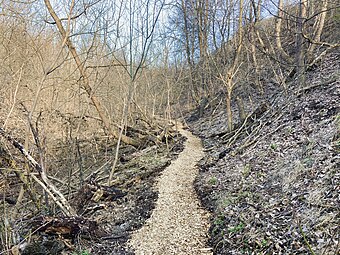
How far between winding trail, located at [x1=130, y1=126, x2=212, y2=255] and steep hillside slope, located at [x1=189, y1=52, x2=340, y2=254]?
0.89ft

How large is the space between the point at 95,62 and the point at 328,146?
24.7 feet

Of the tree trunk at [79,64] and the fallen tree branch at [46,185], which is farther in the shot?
the tree trunk at [79,64]

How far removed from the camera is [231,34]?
14.0 metres

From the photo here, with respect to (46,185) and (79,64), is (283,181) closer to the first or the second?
(46,185)

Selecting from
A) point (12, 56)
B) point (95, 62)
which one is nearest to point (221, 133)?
point (95, 62)

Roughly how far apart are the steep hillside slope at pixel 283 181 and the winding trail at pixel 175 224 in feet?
0.89

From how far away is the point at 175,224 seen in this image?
17.7ft

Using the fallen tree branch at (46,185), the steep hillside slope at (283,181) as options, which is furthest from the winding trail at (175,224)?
the fallen tree branch at (46,185)

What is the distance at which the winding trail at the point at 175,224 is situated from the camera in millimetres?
4652

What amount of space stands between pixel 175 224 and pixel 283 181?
7.67ft

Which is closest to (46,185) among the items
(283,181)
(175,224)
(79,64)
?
(175,224)

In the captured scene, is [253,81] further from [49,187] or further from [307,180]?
[49,187]

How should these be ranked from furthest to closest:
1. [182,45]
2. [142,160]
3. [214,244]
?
[182,45] → [142,160] → [214,244]

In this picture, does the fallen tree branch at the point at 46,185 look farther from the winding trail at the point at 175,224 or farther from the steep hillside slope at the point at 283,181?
the steep hillside slope at the point at 283,181
